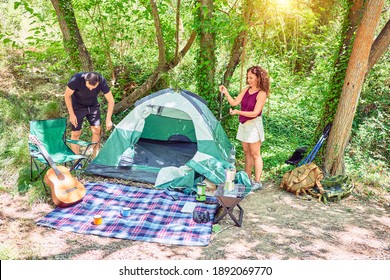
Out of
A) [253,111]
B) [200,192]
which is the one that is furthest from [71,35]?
[200,192]

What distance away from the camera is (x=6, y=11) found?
7.98 m

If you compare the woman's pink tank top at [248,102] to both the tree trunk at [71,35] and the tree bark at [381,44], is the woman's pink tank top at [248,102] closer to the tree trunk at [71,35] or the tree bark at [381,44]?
the tree bark at [381,44]

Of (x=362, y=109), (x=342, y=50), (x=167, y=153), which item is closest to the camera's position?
(x=342, y=50)

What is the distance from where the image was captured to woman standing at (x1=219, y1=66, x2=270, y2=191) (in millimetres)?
3996

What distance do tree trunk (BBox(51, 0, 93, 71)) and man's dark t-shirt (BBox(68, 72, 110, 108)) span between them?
1579mm

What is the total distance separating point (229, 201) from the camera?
130 inches

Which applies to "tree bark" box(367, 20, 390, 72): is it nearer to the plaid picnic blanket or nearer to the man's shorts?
the plaid picnic blanket

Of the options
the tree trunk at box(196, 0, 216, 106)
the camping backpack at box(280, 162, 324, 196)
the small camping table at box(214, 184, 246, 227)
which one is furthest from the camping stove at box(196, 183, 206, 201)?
the tree trunk at box(196, 0, 216, 106)

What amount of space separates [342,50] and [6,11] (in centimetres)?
→ 723

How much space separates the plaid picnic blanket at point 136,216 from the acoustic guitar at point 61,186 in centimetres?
8

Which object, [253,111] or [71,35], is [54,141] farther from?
[253,111]

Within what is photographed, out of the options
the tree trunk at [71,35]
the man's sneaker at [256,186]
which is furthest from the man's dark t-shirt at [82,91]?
the man's sneaker at [256,186]
